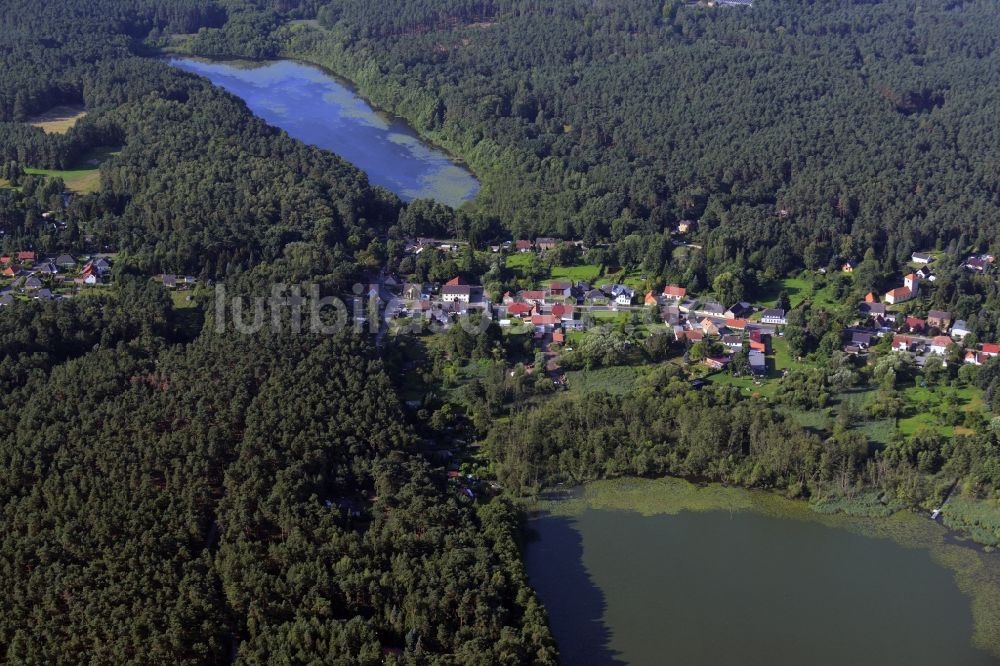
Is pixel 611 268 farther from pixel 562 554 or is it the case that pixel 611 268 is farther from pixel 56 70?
pixel 56 70

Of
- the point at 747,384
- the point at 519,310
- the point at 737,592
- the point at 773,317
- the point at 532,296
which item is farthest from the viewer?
the point at 532,296

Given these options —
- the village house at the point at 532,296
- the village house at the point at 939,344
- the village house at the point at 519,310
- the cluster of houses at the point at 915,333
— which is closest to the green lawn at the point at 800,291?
the cluster of houses at the point at 915,333

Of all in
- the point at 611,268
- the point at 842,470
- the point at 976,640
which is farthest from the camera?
the point at 611,268

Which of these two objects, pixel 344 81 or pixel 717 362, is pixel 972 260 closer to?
pixel 717 362

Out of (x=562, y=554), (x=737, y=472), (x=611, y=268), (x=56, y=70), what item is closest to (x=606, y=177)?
(x=611, y=268)

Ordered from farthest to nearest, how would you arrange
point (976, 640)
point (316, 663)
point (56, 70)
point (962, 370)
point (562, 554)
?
1. point (56, 70)
2. point (962, 370)
3. point (562, 554)
4. point (976, 640)
5. point (316, 663)

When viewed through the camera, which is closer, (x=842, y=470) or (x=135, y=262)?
(x=842, y=470)

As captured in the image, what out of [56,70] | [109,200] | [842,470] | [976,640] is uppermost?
[56,70]

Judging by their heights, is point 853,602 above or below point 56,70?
below

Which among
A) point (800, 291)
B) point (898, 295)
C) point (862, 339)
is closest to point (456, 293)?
point (800, 291)
